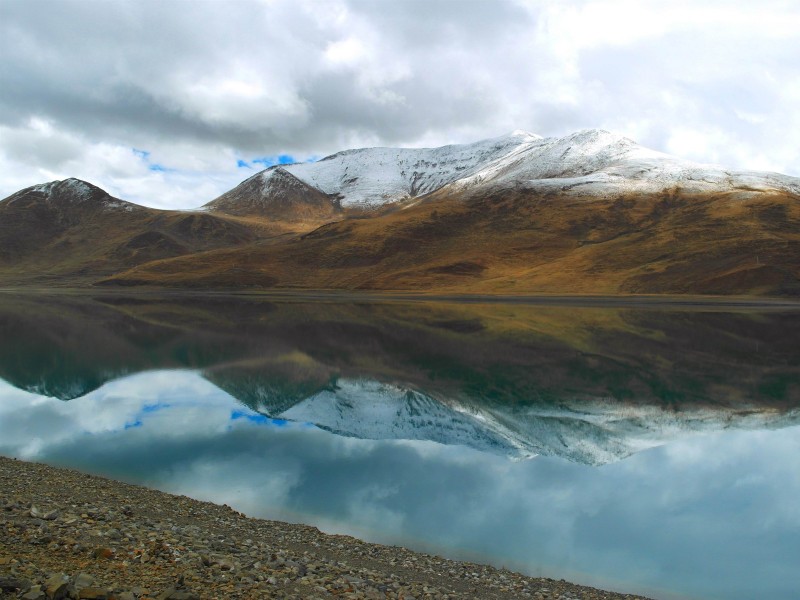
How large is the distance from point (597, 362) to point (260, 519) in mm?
32480

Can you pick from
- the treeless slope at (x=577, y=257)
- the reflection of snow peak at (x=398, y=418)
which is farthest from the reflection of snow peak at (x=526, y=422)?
the treeless slope at (x=577, y=257)

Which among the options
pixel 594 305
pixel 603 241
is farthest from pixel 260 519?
pixel 603 241

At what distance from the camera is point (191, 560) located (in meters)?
10.1

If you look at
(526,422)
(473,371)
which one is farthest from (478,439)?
(473,371)

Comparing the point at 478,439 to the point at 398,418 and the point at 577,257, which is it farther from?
the point at 577,257

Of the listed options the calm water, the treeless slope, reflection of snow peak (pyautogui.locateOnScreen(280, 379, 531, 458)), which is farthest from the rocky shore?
the treeless slope

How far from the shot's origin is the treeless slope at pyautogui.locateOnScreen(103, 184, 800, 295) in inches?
5017

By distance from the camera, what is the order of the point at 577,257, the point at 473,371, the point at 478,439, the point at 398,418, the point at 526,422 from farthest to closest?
1. the point at 577,257
2. the point at 473,371
3. the point at 398,418
4. the point at 526,422
5. the point at 478,439

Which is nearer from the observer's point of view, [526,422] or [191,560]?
[191,560]

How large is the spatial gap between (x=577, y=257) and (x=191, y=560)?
512ft

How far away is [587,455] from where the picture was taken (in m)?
22.0

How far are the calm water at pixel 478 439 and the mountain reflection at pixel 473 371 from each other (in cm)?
22

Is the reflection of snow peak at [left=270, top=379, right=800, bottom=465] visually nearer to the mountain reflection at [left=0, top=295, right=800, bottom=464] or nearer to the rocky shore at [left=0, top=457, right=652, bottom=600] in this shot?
the mountain reflection at [left=0, top=295, right=800, bottom=464]

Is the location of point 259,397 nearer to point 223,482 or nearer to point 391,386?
point 391,386
